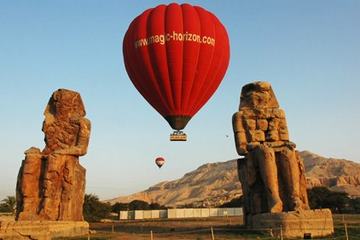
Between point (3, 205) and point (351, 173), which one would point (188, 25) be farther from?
point (351, 173)

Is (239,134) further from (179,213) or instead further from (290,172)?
(179,213)

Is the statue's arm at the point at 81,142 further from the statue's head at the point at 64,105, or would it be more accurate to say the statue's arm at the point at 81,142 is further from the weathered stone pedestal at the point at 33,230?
the weathered stone pedestal at the point at 33,230

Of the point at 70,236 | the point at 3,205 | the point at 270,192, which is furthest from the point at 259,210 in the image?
the point at 3,205

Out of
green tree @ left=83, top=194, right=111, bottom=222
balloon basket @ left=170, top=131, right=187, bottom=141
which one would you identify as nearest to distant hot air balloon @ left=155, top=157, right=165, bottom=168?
green tree @ left=83, top=194, right=111, bottom=222

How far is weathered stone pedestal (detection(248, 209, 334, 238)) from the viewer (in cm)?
1030

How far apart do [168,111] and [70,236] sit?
10570 millimetres

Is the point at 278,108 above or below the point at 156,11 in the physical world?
below

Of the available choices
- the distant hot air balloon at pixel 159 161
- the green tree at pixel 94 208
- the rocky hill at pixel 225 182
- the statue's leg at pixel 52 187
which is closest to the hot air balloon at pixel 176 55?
the statue's leg at pixel 52 187

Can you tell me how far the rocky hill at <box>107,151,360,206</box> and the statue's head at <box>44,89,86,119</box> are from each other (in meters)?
68.0

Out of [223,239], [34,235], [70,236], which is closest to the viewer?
[223,239]

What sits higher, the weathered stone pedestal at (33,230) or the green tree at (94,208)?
the green tree at (94,208)

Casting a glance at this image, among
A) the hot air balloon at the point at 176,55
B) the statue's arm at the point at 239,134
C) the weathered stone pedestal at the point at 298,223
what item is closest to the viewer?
the weathered stone pedestal at the point at 298,223

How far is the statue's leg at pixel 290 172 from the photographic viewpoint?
37.0 ft

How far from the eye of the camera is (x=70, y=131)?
1348 centimetres
